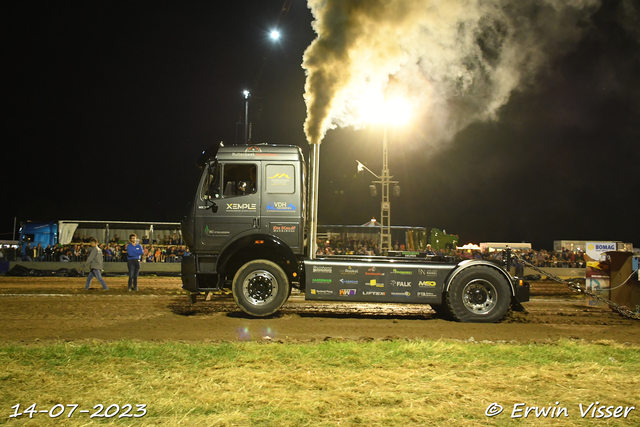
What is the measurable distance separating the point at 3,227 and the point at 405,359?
2357 inches

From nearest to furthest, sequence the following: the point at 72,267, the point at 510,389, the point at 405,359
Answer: the point at 510,389, the point at 405,359, the point at 72,267

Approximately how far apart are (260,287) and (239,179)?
225 cm

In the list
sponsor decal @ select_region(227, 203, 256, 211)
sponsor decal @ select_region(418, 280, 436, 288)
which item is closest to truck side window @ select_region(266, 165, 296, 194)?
sponsor decal @ select_region(227, 203, 256, 211)

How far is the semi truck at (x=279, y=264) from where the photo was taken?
909cm

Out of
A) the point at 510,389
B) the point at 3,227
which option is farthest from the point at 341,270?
the point at 3,227

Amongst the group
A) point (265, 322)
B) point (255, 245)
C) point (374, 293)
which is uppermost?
point (255, 245)

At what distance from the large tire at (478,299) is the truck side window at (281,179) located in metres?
3.82

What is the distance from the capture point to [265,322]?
8891 mm

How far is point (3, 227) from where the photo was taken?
5266cm

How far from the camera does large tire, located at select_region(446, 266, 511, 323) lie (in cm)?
913

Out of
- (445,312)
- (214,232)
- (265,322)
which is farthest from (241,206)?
(445,312)

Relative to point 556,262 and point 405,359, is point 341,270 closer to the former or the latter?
point 405,359

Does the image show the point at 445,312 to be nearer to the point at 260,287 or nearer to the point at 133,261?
the point at 260,287

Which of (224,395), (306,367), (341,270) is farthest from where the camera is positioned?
(341,270)
